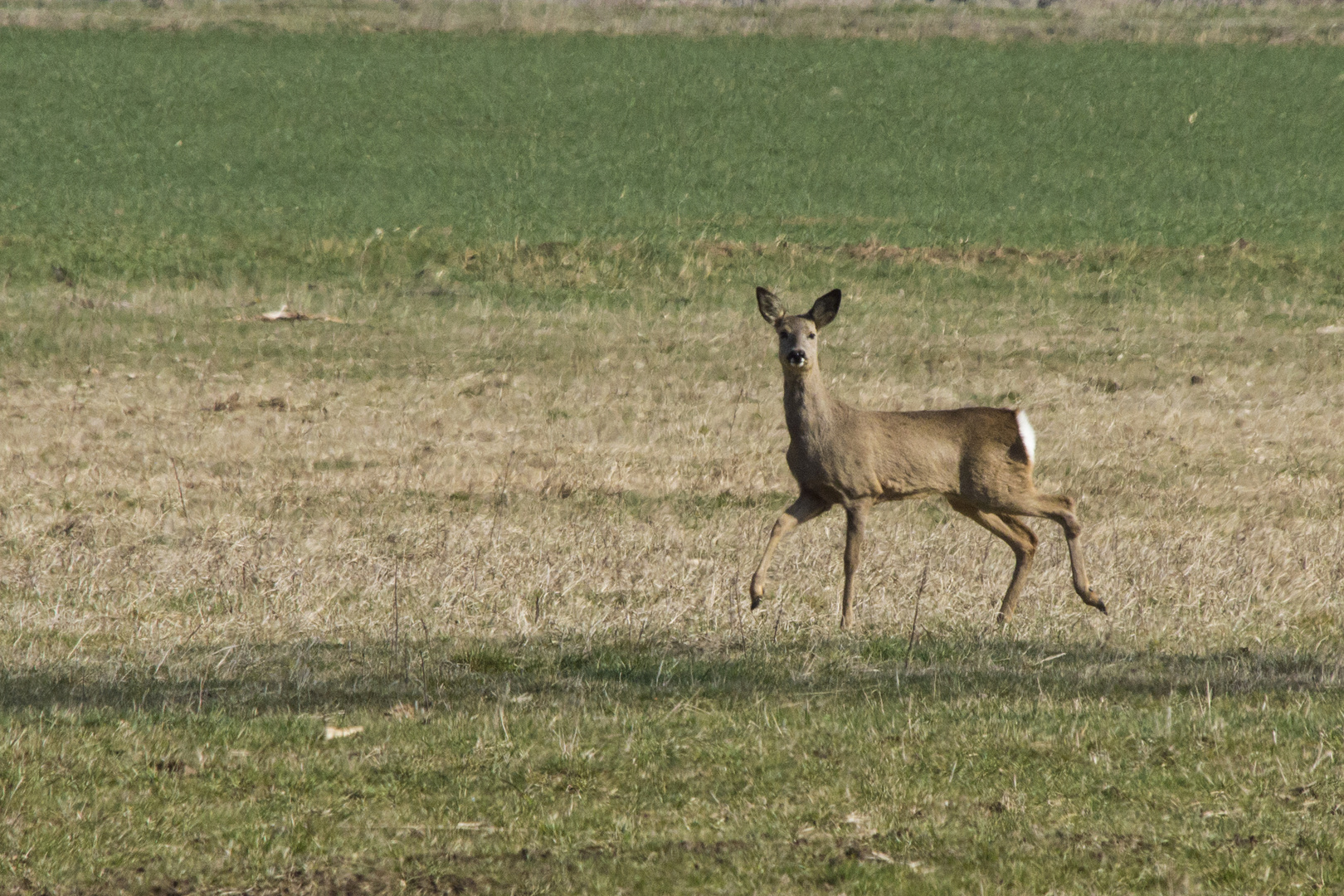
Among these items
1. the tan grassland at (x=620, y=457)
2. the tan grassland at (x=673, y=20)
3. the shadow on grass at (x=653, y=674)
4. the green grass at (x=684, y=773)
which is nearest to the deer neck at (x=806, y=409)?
the tan grassland at (x=620, y=457)

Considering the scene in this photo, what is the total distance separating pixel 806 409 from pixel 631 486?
13.2ft

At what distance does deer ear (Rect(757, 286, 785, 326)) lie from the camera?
9539mm

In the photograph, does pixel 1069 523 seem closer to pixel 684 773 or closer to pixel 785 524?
pixel 785 524

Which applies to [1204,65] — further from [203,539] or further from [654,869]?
[654,869]

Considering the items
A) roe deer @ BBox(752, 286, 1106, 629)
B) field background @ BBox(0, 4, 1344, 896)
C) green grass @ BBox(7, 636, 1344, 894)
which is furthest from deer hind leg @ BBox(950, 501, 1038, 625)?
green grass @ BBox(7, 636, 1344, 894)

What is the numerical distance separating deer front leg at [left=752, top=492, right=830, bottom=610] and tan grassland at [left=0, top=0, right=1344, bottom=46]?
3804 centimetres

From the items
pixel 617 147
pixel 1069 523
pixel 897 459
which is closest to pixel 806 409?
pixel 897 459

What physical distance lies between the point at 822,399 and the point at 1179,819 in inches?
161

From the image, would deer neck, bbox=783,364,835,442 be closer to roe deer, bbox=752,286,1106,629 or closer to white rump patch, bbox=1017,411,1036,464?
roe deer, bbox=752,286,1106,629

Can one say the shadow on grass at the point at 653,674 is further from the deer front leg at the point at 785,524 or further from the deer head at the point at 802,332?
the deer head at the point at 802,332

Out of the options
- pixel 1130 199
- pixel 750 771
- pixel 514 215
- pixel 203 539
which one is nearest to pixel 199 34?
pixel 514 215

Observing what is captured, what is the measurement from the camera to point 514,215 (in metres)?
26.8

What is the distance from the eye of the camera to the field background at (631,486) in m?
5.50

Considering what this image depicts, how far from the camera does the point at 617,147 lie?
32844 millimetres
